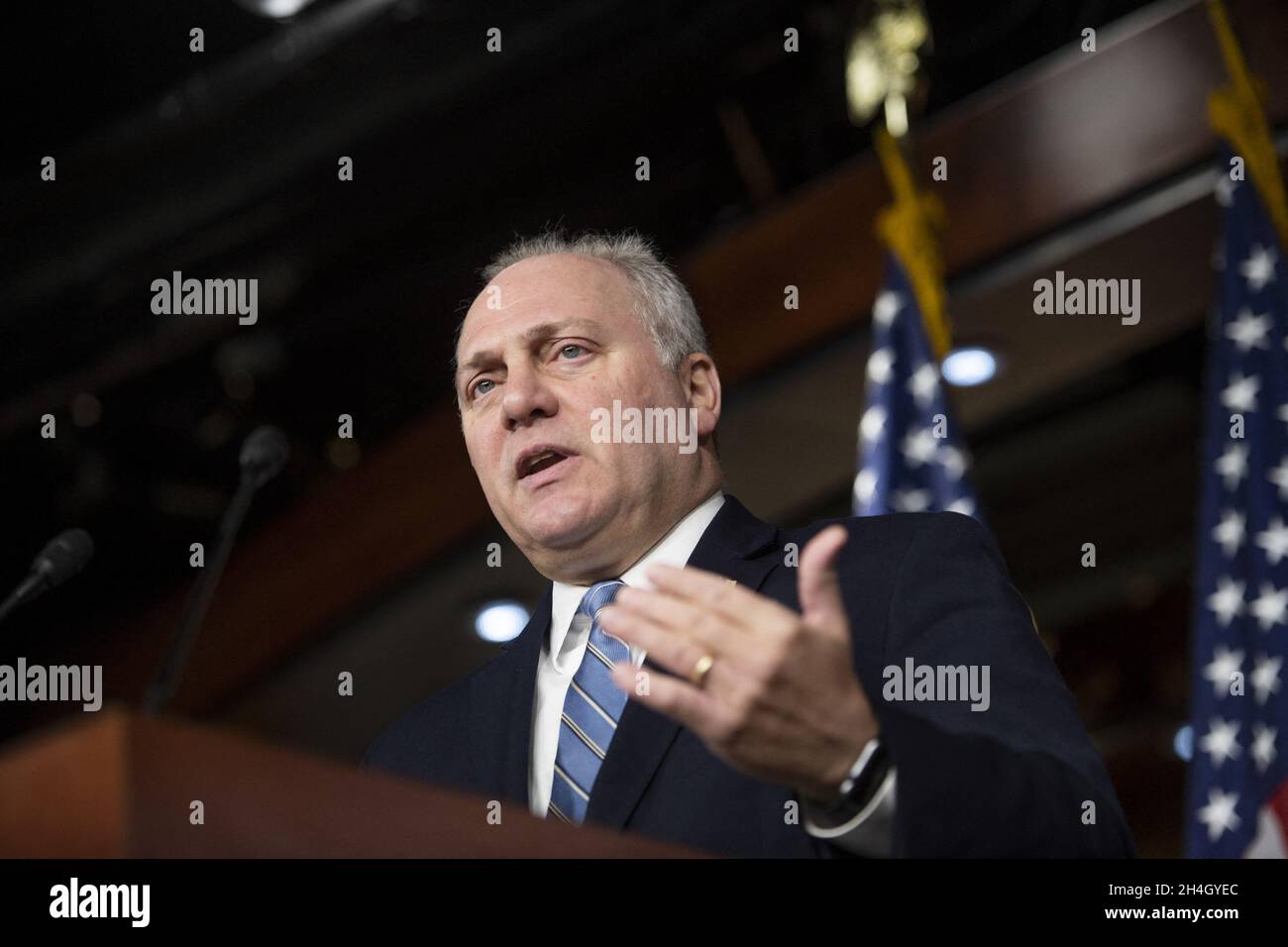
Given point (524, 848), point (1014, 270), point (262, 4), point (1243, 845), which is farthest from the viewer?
point (1014, 270)

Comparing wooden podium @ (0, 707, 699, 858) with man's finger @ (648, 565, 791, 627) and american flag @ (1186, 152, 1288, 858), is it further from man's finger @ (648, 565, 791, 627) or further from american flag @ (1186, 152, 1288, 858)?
american flag @ (1186, 152, 1288, 858)

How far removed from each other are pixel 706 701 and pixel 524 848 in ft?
0.50

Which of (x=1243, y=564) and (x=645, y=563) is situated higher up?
(x=1243, y=564)

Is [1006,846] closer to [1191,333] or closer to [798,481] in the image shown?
[798,481]

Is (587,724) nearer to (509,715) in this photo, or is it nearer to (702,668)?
(509,715)

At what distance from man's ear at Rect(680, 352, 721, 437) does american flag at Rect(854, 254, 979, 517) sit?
1154 mm

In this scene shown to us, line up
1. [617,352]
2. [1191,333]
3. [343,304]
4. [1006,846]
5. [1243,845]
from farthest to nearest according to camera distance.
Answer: [1191,333] → [343,304] → [1243,845] → [617,352] → [1006,846]

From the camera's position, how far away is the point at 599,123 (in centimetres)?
430

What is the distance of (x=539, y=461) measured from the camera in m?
1.86

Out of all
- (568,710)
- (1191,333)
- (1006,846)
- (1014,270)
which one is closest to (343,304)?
(1014,270)

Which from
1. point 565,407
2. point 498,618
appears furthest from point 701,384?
point 498,618

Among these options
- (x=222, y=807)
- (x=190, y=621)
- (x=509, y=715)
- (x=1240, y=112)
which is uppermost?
(x=1240, y=112)

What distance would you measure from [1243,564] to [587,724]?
1.89 m

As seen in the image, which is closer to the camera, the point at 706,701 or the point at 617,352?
the point at 706,701
